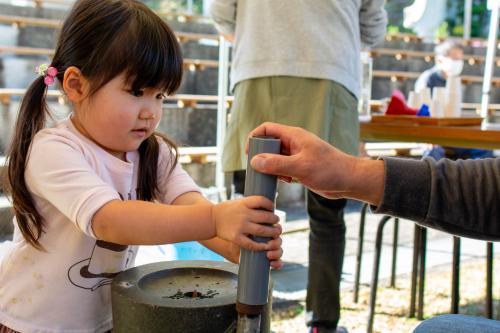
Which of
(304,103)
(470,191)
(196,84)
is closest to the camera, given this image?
(470,191)

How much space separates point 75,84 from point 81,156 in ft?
0.51

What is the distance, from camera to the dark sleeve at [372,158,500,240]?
956mm

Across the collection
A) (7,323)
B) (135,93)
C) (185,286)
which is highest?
(135,93)

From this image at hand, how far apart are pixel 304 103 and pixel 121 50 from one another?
0.89 m

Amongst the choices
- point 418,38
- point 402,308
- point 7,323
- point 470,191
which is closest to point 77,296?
point 7,323

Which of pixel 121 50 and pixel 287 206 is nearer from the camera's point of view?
pixel 121 50

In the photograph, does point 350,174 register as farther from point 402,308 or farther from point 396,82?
point 396,82

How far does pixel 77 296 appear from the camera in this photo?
3.76 feet

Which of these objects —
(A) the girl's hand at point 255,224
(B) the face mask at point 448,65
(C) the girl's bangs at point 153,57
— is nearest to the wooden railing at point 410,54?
Answer: (B) the face mask at point 448,65

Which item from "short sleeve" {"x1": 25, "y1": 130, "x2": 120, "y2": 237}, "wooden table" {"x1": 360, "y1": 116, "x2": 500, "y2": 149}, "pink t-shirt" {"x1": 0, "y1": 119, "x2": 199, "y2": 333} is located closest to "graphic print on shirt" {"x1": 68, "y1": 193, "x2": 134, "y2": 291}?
"pink t-shirt" {"x1": 0, "y1": 119, "x2": 199, "y2": 333}

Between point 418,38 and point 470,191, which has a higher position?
point 418,38

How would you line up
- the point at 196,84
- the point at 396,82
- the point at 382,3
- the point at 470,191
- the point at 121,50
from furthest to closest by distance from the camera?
the point at 396,82
the point at 196,84
the point at 382,3
the point at 121,50
the point at 470,191

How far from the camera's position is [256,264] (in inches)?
31.0

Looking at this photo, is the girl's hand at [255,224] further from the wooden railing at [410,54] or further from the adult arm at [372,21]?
the wooden railing at [410,54]
